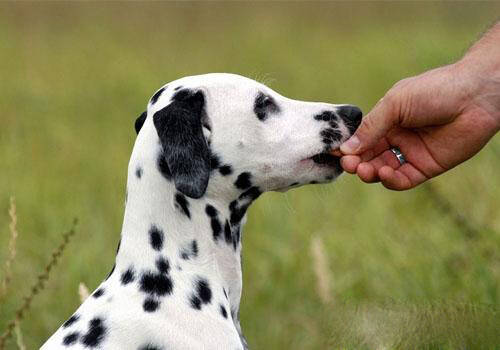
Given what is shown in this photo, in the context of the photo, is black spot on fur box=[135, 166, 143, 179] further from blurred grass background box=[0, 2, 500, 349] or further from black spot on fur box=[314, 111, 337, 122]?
blurred grass background box=[0, 2, 500, 349]

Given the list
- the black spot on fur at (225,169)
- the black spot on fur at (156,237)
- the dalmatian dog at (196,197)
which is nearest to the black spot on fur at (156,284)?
the dalmatian dog at (196,197)

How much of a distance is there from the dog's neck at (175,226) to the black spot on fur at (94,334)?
243mm

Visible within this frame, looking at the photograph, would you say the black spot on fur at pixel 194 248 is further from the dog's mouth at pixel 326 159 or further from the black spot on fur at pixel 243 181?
the dog's mouth at pixel 326 159

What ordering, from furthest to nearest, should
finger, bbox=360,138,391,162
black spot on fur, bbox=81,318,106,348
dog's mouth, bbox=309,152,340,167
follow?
finger, bbox=360,138,391,162
dog's mouth, bbox=309,152,340,167
black spot on fur, bbox=81,318,106,348

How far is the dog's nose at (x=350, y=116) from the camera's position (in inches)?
161

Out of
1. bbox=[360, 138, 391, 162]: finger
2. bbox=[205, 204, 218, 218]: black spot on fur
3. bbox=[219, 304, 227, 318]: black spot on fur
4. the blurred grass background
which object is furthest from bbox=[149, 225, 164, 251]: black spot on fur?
bbox=[360, 138, 391, 162]: finger

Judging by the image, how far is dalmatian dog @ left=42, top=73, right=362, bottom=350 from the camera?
366 cm

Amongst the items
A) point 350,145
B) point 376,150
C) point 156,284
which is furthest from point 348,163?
point 156,284

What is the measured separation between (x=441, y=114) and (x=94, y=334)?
1.73 metres

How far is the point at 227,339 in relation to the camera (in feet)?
12.2

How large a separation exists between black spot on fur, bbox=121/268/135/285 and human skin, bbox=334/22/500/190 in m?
0.98

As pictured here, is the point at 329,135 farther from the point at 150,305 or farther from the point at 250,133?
the point at 150,305

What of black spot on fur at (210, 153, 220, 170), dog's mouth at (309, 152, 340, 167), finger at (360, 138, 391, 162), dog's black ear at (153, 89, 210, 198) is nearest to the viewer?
dog's black ear at (153, 89, 210, 198)

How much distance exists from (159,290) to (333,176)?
886 millimetres
